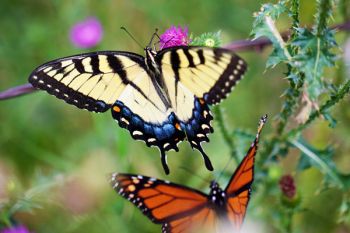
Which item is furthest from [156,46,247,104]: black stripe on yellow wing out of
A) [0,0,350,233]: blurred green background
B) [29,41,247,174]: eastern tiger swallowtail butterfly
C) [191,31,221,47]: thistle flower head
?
[0,0,350,233]: blurred green background

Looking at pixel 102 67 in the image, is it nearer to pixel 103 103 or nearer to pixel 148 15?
pixel 103 103

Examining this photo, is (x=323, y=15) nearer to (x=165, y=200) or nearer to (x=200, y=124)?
(x=200, y=124)

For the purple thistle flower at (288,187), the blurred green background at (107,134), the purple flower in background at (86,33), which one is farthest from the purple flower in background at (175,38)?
the purple flower in background at (86,33)

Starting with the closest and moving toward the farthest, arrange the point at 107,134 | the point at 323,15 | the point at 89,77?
the point at 323,15 < the point at 89,77 < the point at 107,134

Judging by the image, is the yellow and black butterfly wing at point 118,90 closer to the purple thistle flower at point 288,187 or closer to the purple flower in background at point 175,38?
the purple flower in background at point 175,38

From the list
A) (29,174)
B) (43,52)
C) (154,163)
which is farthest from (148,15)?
(29,174)

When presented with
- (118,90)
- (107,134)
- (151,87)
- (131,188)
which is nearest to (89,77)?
(118,90)
